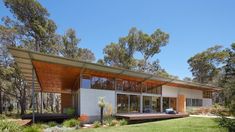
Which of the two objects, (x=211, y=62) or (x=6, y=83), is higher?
(x=211, y=62)

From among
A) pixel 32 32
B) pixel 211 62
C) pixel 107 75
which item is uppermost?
pixel 32 32

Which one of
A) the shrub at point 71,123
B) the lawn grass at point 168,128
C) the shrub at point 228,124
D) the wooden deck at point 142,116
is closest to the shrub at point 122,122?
the wooden deck at point 142,116

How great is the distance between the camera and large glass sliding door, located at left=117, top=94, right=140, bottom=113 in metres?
18.2

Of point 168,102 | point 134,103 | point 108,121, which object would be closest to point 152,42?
point 168,102

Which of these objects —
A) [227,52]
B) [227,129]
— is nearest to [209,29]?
[227,129]

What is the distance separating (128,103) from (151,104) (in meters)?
3.70

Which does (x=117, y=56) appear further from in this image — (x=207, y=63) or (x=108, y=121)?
(x=108, y=121)

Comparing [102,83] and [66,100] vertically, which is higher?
[102,83]

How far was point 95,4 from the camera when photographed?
18.0 metres

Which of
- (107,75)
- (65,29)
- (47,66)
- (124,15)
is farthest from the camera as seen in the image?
(65,29)

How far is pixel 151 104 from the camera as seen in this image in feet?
71.1

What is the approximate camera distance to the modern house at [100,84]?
44.1 ft

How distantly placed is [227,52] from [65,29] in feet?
90.7

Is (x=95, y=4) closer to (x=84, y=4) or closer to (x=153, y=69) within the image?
(x=84, y=4)
